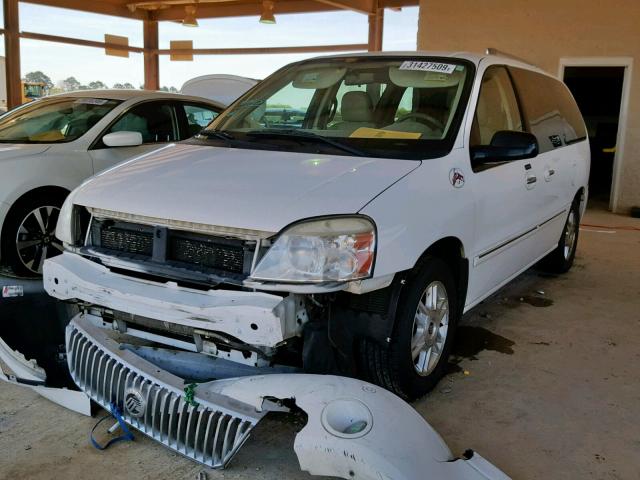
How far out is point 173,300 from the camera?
2.42 m

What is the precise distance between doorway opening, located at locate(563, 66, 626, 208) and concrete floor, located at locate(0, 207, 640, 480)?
871 centimetres

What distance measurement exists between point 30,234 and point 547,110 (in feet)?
12.9

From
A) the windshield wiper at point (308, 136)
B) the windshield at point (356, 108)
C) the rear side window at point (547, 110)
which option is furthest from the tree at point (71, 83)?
the windshield wiper at point (308, 136)

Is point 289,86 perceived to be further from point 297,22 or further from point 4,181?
point 297,22

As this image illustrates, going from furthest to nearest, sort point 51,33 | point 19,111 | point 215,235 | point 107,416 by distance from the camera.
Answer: point 51,33 < point 19,111 < point 107,416 < point 215,235

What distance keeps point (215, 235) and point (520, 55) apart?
8.44m

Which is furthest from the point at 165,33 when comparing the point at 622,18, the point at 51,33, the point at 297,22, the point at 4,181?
the point at 4,181

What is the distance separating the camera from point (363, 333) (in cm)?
263

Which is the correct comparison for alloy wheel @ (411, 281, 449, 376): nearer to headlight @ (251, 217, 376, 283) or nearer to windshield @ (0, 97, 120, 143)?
headlight @ (251, 217, 376, 283)

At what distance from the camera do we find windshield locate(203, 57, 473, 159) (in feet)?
10.3

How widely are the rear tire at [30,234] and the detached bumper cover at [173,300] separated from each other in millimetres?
1983

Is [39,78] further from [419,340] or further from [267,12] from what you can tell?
[419,340]

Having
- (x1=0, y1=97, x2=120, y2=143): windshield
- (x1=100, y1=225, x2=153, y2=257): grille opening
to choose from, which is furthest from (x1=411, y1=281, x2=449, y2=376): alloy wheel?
(x1=0, y1=97, x2=120, y2=143): windshield

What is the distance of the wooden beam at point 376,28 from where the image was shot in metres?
14.2
